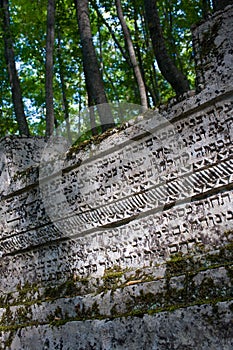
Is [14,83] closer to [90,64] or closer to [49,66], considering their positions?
[49,66]

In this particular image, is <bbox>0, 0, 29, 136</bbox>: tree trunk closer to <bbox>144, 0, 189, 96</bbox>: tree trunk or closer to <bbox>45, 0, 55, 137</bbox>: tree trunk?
<bbox>45, 0, 55, 137</bbox>: tree trunk

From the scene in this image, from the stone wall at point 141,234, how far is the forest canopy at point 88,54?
229 cm

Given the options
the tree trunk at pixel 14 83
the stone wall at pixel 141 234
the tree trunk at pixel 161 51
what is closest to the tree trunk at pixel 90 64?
the tree trunk at pixel 161 51

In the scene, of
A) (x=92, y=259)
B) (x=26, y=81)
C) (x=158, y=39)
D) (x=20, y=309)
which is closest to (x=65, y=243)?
(x=92, y=259)

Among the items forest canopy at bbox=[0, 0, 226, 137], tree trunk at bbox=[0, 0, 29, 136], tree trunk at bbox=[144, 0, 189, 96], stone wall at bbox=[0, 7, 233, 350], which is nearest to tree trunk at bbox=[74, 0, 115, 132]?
forest canopy at bbox=[0, 0, 226, 137]

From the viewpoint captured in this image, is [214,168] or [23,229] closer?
[214,168]

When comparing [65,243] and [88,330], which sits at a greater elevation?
[65,243]

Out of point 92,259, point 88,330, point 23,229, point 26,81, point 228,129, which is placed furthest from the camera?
point 26,81

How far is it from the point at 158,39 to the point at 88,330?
4.61 m

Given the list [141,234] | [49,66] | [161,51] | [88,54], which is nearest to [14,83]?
[49,66]

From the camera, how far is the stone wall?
12.5ft

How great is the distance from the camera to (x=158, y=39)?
7.18 m

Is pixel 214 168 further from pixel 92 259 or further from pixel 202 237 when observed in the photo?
pixel 92 259

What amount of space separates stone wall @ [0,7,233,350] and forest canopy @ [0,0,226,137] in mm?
2290
